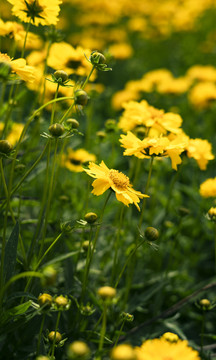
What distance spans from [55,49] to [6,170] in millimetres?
441

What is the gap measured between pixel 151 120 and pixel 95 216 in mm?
389

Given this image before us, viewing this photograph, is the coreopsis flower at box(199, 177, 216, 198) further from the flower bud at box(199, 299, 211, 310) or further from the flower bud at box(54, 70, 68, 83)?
the flower bud at box(54, 70, 68, 83)

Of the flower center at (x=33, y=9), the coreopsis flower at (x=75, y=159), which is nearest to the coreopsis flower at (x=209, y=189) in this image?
the coreopsis flower at (x=75, y=159)

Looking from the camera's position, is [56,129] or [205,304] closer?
[56,129]

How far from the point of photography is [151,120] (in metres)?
1.21

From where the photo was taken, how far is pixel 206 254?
1677 mm

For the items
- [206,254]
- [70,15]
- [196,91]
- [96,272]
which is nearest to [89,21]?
[70,15]

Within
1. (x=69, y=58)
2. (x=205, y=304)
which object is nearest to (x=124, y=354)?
(x=205, y=304)

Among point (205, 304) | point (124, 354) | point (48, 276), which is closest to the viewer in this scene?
point (124, 354)

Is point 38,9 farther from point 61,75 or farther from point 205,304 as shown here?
point 205,304

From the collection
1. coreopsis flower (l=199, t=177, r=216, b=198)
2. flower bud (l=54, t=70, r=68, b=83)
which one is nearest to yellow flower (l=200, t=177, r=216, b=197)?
coreopsis flower (l=199, t=177, r=216, b=198)

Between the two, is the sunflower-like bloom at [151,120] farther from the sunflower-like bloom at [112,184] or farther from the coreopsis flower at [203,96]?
the coreopsis flower at [203,96]

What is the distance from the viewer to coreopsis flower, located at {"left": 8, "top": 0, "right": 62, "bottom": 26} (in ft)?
3.31

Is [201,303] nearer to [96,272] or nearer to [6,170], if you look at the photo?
[96,272]
